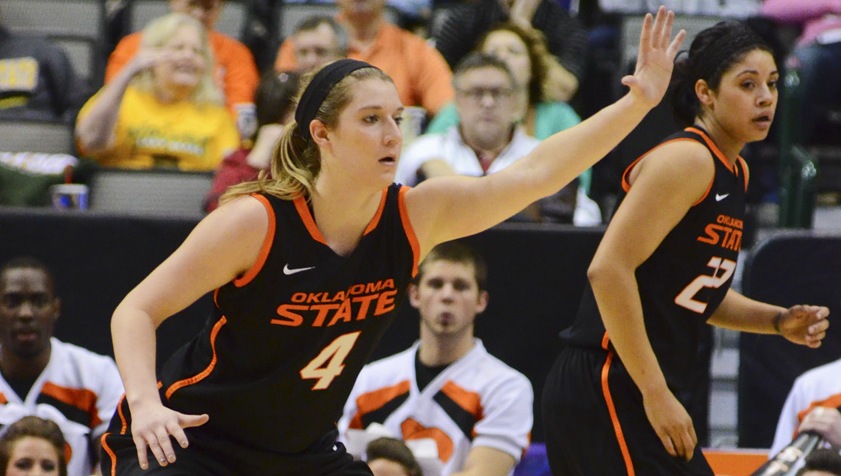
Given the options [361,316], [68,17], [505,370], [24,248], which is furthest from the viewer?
[68,17]

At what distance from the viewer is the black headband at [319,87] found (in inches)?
127

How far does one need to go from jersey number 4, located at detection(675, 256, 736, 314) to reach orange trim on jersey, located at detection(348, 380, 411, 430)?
2024 millimetres

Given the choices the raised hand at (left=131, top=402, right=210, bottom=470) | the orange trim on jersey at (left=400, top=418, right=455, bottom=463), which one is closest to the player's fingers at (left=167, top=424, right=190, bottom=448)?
the raised hand at (left=131, top=402, right=210, bottom=470)

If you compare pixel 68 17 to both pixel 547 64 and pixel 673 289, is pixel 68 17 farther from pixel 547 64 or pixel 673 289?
pixel 673 289

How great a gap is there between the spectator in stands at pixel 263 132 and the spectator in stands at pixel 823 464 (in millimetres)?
2723

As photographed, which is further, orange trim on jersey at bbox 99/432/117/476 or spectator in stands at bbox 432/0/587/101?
spectator in stands at bbox 432/0/587/101

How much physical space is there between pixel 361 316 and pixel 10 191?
3.28 meters

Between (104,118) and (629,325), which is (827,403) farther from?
(104,118)

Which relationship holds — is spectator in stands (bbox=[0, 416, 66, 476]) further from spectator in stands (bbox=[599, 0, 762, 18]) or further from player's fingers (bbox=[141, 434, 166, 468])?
spectator in stands (bbox=[599, 0, 762, 18])

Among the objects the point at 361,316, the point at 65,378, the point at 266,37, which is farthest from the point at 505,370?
the point at 266,37

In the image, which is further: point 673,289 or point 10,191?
point 10,191

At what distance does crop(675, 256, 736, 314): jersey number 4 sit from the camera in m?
3.43

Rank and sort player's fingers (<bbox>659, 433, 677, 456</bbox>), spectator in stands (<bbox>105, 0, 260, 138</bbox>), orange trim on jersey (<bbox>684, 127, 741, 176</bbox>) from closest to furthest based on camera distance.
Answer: player's fingers (<bbox>659, 433, 677, 456</bbox>), orange trim on jersey (<bbox>684, 127, 741, 176</bbox>), spectator in stands (<bbox>105, 0, 260, 138</bbox>)

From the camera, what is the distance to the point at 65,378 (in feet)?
17.4
